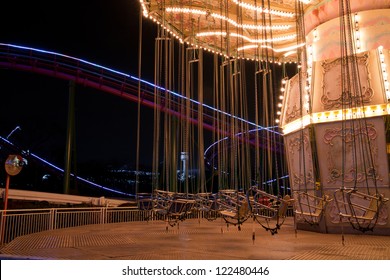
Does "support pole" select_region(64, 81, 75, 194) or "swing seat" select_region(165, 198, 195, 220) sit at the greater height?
A: "support pole" select_region(64, 81, 75, 194)

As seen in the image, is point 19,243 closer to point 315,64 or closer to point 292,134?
point 292,134

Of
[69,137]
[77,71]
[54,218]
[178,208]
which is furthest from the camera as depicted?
[77,71]

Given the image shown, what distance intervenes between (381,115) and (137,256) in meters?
4.93

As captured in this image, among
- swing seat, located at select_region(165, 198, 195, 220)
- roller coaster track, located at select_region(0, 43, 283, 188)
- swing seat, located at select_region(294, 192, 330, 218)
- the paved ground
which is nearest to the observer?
the paved ground

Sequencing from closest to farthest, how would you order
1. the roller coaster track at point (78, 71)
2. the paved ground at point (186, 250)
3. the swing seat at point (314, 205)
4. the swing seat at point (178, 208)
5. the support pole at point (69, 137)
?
the paved ground at point (186, 250)
the swing seat at point (314, 205)
the swing seat at point (178, 208)
the support pole at point (69, 137)
the roller coaster track at point (78, 71)

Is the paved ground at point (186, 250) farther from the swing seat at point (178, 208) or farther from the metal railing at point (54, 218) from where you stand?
the swing seat at point (178, 208)

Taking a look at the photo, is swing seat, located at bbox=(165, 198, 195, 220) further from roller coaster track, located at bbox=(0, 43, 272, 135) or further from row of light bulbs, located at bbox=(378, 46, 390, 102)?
roller coaster track, located at bbox=(0, 43, 272, 135)

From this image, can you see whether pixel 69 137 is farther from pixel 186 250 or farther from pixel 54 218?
pixel 186 250

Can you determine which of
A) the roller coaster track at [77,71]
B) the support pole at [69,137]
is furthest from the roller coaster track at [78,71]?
the support pole at [69,137]

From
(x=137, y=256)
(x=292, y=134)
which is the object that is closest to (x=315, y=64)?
(x=292, y=134)

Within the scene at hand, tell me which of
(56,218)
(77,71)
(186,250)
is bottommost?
(186,250)

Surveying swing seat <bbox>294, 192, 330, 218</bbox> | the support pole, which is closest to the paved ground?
swing seat <bbox>294, 192, 330, 218</bbox>

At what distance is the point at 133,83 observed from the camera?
1788 cm

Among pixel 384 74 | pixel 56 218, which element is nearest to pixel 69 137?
pixel 56 218
